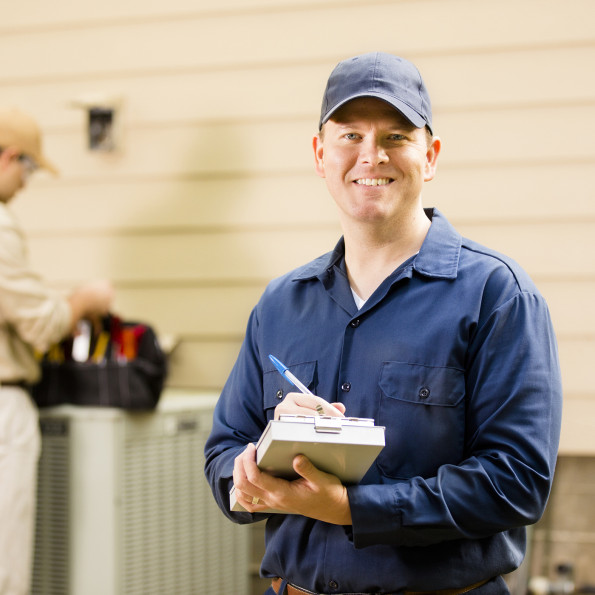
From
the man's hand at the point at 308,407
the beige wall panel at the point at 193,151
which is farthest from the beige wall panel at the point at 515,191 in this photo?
the man's hand at the point at 308,407

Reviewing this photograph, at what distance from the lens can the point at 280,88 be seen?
12.0ft

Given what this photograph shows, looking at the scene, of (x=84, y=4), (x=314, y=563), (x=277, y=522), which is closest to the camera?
(x=314, y=563)

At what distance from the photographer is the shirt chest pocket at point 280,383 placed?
1.59 meters

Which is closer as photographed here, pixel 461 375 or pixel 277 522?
pixel 461 375

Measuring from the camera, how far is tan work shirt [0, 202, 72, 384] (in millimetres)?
3070

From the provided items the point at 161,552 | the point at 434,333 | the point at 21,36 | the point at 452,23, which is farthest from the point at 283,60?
the point at 434,333

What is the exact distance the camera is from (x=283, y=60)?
12.0 ft

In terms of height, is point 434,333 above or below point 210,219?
below

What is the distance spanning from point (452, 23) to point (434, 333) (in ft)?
7.71

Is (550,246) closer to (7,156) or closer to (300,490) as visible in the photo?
(7,156)

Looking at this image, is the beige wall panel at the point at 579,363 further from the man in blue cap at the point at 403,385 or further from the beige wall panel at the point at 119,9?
the man in blue cap at the point at 403,385

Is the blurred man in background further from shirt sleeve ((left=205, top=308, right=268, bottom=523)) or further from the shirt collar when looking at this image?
the shirt collar

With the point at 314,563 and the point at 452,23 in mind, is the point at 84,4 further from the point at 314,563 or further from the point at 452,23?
the point at 314,563

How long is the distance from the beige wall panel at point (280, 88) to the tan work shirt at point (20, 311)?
954 mm
